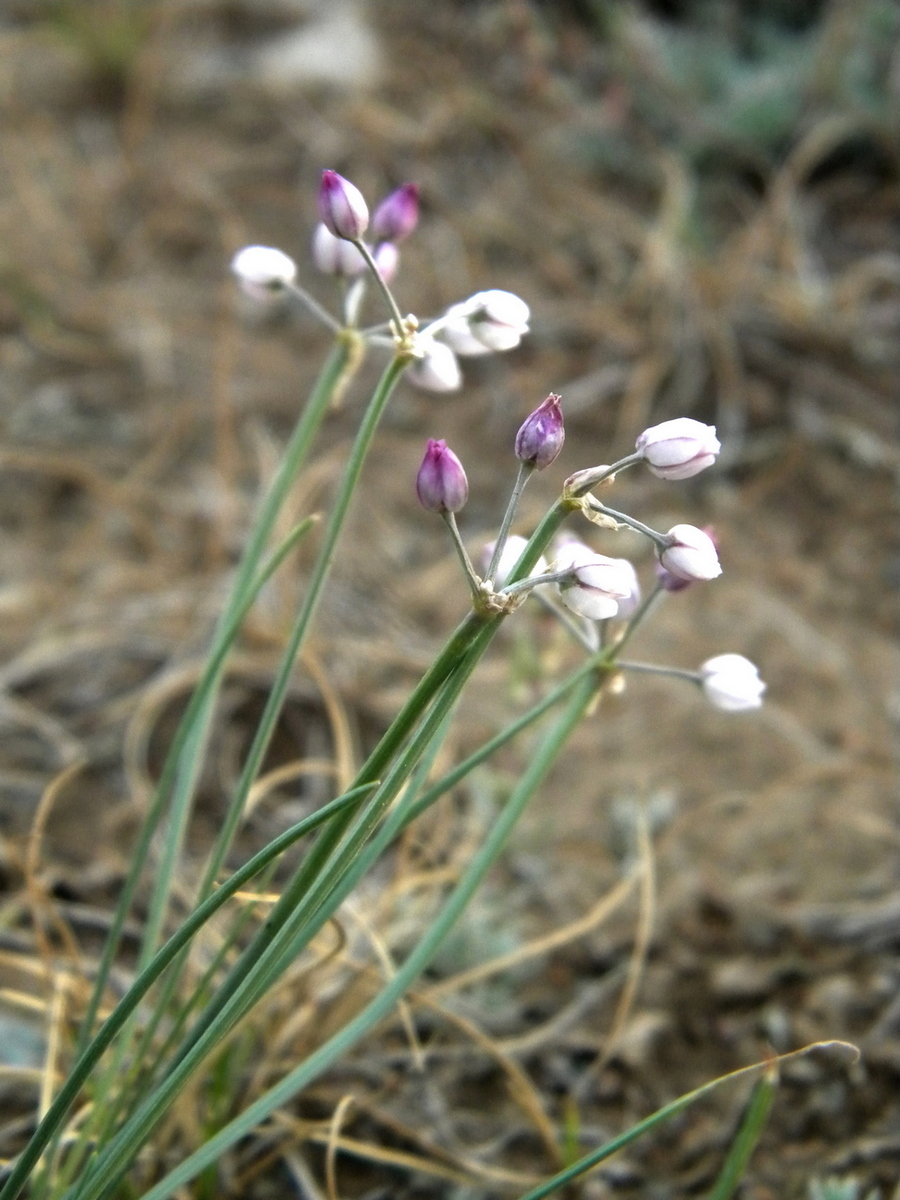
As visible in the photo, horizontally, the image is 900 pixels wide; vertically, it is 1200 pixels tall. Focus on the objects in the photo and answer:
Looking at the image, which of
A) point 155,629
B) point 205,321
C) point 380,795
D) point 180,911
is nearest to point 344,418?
point 205,321

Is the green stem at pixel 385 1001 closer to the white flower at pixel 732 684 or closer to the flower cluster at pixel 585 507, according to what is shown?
the white flower at pixel 732 684

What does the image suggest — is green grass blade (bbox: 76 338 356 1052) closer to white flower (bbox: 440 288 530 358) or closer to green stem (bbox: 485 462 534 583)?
white flower (bbox: 440 288 530 358)

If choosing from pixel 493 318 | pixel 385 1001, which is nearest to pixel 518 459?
pixel 493 318

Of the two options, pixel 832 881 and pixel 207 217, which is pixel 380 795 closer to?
pixel 832 881

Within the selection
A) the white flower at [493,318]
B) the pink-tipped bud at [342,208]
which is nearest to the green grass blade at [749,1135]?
the white flower at [493,318]

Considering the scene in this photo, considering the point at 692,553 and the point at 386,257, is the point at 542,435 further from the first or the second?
the point at 386,257
